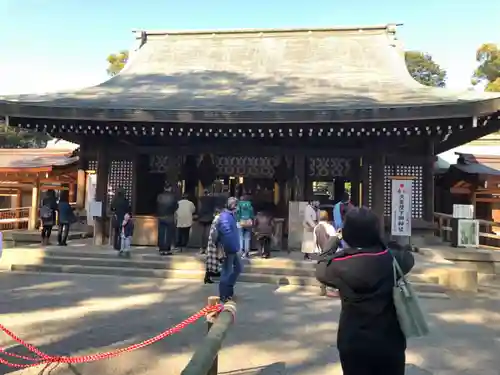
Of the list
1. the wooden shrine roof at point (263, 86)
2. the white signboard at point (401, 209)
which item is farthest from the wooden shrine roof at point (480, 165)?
the white signboard at point (401, 209)

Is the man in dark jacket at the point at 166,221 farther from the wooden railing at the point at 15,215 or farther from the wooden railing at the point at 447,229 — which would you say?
the wooden railing at the point at 15,215

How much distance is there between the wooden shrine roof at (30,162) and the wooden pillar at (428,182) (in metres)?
11.6

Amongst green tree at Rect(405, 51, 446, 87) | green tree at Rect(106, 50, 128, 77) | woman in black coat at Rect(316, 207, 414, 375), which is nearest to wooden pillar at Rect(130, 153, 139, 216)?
woman in black coat at Rect(316, 207, 414, 375)

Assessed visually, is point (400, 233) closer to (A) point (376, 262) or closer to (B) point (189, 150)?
(B) point (189, 150)

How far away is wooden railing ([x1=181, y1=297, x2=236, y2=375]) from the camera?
235 centimetres

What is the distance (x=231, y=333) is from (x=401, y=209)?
19.6ft

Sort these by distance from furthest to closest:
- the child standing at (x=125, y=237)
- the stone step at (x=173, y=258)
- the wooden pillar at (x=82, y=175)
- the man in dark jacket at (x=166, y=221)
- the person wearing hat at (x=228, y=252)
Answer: the wooden pillar at (x=82, y=175) < the man in dark jacket at (x=166, y=221) < the child standing at (x=125, y=237) < the stone step at (x=173, y=258) < the person wearing hat at (x=228, y=252)

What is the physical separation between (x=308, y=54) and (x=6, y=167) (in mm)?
11507

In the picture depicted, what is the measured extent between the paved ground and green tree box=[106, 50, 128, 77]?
3501 centimetres

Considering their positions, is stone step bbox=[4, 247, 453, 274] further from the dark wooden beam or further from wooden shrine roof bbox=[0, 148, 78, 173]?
wooden shrine roof bbox=[0, 148, 78, 173]

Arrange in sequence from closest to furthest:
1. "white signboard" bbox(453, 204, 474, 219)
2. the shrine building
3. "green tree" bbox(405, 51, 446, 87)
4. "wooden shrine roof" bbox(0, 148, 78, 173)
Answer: the shrine building < "white signboard" bbox(453, 204, 474, 219) < "wooden shrine roof" bbox(0, 148, 78, 173) < "green tree" bbox(405, 51, 446, 87)

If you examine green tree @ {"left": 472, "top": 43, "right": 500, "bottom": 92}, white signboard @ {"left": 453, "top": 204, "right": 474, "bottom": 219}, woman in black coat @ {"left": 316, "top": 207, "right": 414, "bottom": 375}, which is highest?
green tree @ {"left": 472, "top": 43, "right": 500, "bottom": 92}

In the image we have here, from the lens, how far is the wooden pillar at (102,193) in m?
10.8

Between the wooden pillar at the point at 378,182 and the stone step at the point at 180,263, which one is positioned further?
the wooden pillar at the point at 378,182
